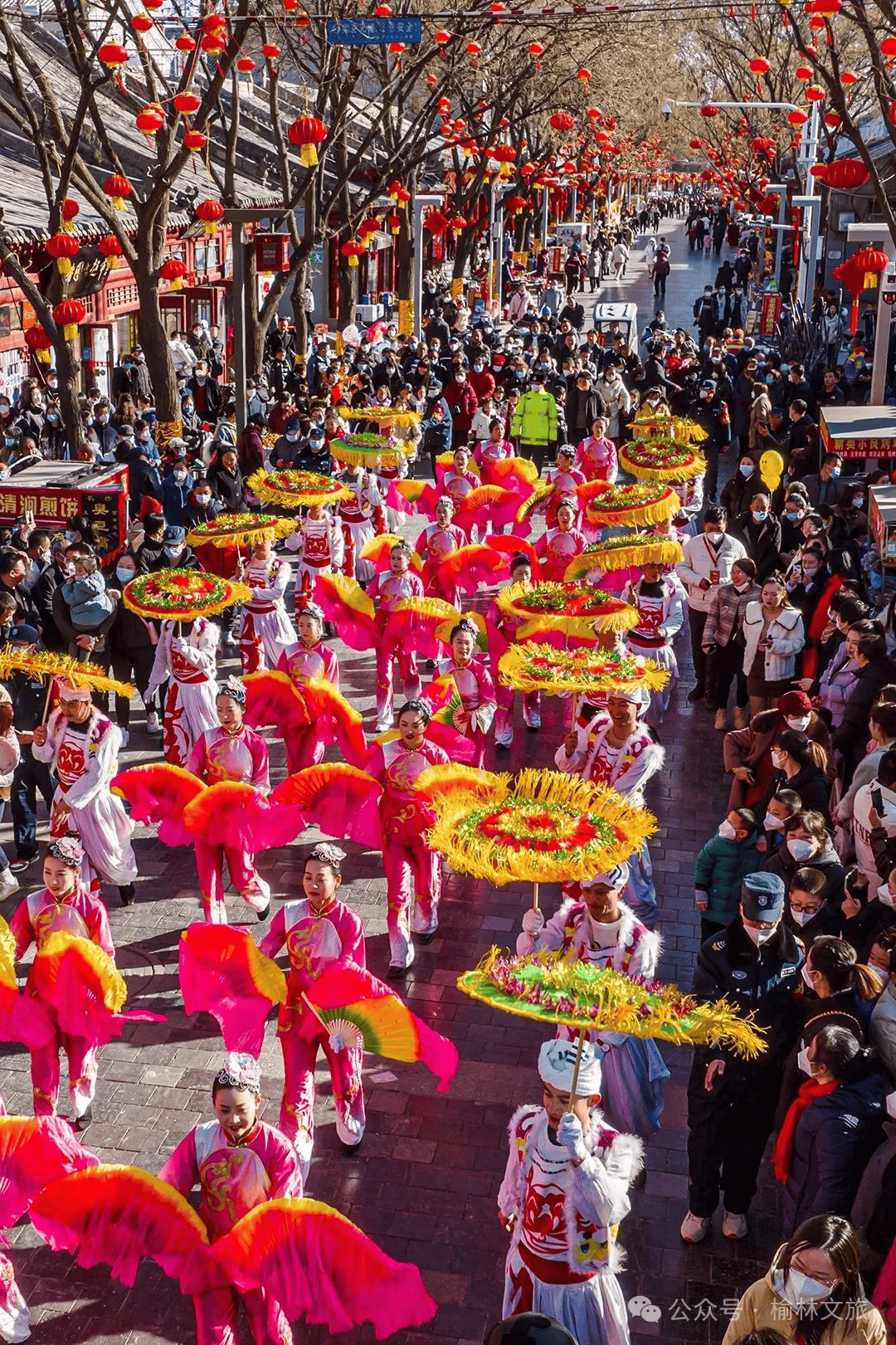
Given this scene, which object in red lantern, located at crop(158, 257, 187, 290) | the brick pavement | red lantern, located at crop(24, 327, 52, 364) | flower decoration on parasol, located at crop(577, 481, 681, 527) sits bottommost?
the brick pavement

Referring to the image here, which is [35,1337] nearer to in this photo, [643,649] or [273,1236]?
[273,1236]

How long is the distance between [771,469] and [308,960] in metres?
9.96

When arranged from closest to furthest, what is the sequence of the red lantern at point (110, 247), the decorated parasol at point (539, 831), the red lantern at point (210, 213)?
the decorated parasol at point (539, 831)
the red lantern at point (110, 247)
the red lantern at point (210, 213)

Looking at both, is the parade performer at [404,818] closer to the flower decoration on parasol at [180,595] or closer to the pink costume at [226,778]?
the pink costume at [226,778]

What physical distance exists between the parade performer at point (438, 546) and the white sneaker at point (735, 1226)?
7572 millimetres

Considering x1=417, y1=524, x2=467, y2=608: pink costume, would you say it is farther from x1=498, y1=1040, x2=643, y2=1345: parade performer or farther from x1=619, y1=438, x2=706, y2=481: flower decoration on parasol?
x1=498, y1=1040, x2=643, y2=1345: parade performer

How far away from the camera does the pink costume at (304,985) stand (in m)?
6.66

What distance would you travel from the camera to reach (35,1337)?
5.92 m

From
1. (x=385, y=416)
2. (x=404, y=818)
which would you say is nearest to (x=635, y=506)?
(x=385, y=416)

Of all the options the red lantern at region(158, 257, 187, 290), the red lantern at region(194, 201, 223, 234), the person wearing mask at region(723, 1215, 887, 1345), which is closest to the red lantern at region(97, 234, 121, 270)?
the red lantern at region(158, 257, 187, 290)

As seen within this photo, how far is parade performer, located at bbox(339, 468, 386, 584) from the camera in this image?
15523mm

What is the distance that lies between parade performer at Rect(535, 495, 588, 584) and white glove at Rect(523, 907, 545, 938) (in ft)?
21.7

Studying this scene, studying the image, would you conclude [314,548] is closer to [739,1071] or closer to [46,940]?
[46,940]

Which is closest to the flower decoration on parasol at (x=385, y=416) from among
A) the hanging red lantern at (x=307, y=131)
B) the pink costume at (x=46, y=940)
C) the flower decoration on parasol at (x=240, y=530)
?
the hanging red lantern at (x=307, y=131)
